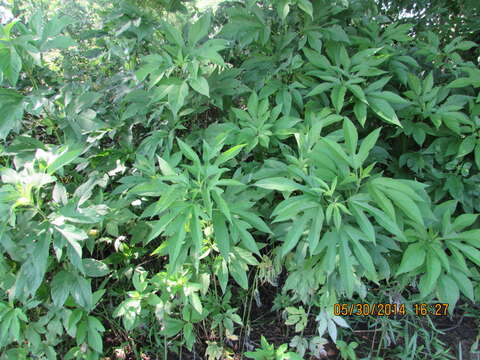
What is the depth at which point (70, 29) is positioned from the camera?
9.70ft

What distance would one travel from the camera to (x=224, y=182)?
1409mm

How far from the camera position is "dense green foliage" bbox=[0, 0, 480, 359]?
1457 millimetres

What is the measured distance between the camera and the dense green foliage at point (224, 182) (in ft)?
4.78

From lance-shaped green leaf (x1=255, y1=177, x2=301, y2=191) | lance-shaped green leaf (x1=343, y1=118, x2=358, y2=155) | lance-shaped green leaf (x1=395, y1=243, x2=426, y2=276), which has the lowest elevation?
lance-shaped green leaf (x1=395, y1=243, x2=426, y2=276)

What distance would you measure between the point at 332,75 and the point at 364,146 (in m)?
0.60

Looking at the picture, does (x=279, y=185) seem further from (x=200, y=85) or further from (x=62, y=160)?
(x=62, y=160)

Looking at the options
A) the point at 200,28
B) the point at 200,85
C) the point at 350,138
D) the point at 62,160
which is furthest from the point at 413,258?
the point at 62,160

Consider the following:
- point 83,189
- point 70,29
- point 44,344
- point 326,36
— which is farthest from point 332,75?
point 70,29

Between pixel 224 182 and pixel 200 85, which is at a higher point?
pixel 200 85

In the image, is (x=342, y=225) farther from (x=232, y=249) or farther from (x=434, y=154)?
(x=434, y=154)
